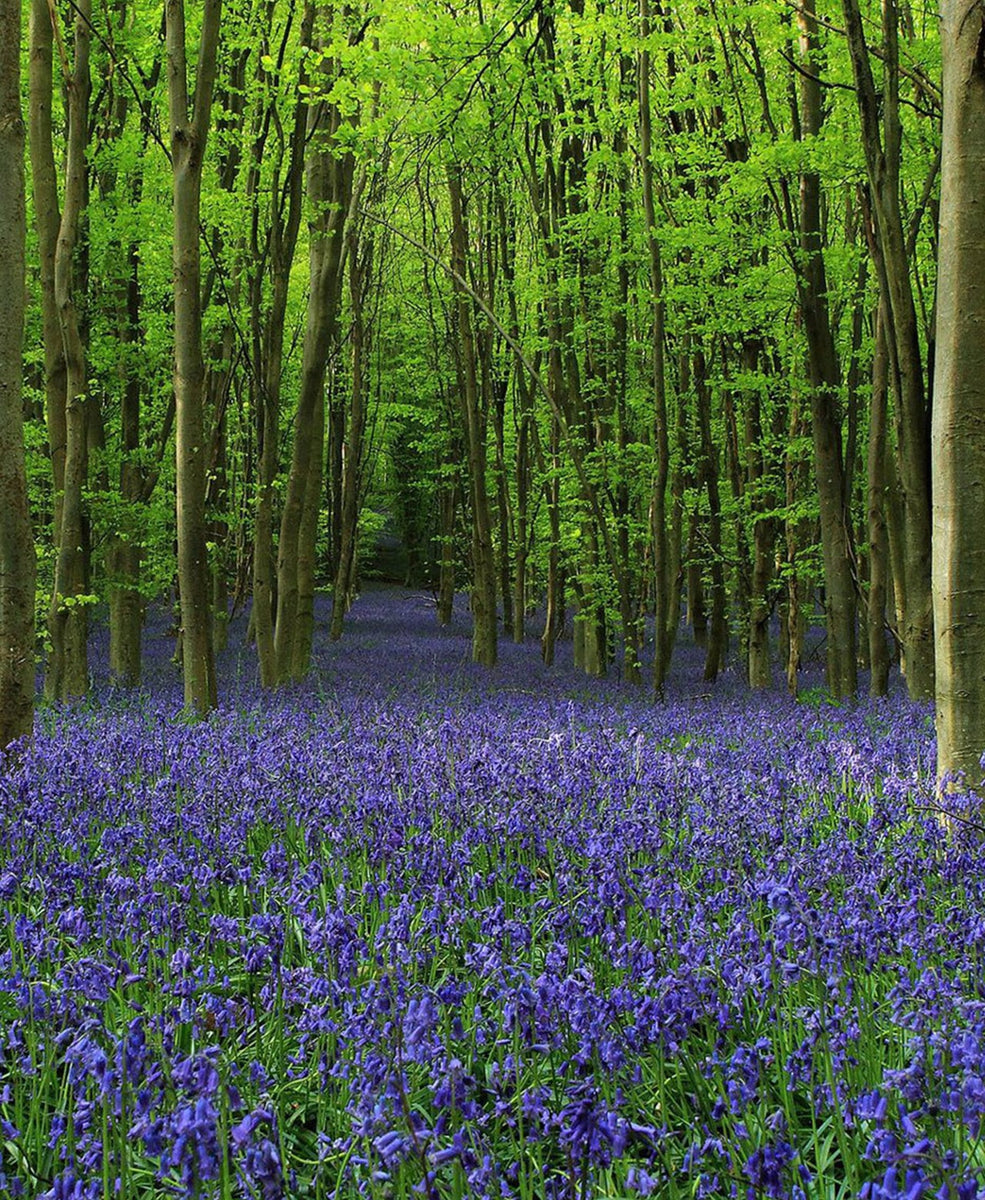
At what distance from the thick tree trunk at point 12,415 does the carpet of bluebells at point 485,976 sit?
530mm

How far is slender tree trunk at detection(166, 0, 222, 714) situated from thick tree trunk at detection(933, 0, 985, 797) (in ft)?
19.5

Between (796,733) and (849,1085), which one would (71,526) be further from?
(849,1085)

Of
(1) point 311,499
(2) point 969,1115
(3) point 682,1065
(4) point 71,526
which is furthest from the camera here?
(1) point 311,499

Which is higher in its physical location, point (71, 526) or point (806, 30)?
point (806, 30)

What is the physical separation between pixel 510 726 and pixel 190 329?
166 inches

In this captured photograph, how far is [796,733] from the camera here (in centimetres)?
734

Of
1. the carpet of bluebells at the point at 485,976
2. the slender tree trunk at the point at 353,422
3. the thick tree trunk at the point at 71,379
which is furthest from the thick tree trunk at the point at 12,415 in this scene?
the slender tree trunk at the point at 353,422

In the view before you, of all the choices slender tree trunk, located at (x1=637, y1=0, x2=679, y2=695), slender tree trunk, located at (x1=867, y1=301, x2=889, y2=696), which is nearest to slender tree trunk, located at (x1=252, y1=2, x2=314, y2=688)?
slender tree trunk, located at (x1=637, y1=0, x2=679, y2=695)

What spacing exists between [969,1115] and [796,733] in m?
5.35

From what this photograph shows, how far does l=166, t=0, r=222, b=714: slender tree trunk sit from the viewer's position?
829 cm

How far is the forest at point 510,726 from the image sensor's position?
2.10 m

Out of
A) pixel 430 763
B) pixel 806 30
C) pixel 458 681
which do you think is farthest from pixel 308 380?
pixel 430 763

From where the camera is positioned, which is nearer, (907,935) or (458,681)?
(907,935)

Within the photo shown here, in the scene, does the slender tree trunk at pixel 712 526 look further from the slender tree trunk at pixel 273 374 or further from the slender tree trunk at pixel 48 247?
the slender tree trunk at pixel 48 247
